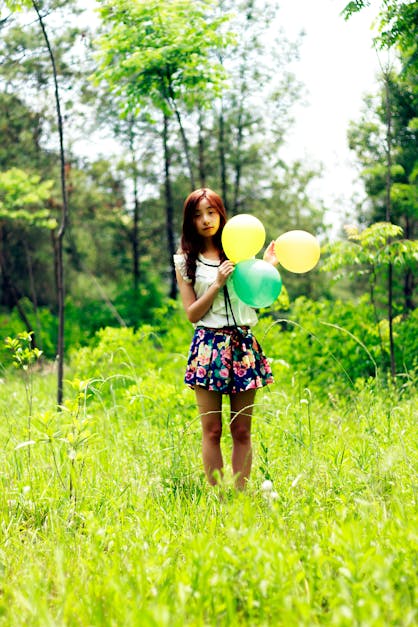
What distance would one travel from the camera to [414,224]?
1156 centimetres

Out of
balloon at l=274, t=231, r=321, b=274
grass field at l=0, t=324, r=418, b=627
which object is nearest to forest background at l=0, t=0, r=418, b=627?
grass field at l=0, t=324, r=418, b=627

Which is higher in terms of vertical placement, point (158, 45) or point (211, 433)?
point (158, 45)

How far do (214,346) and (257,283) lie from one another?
38 cm

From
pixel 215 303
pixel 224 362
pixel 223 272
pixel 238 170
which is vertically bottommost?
pixel 224 362

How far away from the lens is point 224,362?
2766 mm

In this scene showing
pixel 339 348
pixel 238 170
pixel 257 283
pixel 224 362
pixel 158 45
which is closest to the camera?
pixel 257 283

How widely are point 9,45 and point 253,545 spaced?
11.0m

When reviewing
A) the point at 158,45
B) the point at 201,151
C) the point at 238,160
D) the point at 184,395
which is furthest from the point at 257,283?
the point at 238,160

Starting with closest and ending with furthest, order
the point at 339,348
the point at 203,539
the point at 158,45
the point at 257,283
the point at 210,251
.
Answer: the point at 203,539 < the point at 257,283 < the point at 210,251 < the point at 158,45 < the point at 339,348

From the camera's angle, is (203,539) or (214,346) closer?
(203,539)

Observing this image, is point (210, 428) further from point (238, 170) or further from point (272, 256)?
point (238, 170)

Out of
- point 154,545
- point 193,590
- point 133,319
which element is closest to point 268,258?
point 154,545

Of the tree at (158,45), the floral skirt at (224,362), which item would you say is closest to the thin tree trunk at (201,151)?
the tree at (158,45)

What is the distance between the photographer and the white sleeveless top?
112 inches
